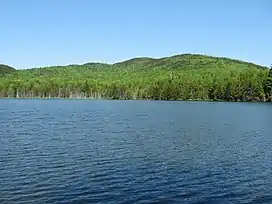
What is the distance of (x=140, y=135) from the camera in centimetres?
5369

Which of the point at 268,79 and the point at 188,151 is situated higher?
the point at 268,79

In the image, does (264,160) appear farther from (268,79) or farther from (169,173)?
(268,79)

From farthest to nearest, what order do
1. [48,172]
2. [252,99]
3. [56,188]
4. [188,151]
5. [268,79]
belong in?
[252,99] → [268,79] → [188,151] → [48,172] → [56,188]

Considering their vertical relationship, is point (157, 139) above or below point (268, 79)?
below

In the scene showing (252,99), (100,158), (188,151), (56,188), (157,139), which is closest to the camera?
(56,188)

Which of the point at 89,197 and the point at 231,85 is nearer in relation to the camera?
the point at 89,197

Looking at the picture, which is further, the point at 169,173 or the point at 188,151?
the point at 188,151

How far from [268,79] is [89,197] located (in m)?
166

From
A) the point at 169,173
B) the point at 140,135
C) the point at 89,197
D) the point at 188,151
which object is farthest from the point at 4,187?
the point at 140,135

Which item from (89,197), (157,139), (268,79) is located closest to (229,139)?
(157,139)

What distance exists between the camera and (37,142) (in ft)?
147

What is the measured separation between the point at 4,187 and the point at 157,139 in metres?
26.3

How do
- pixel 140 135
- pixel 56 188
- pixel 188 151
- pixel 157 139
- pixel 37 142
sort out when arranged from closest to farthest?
pixel 56 188, pixel 188 151, pixel 37 142, pixel 157 139, pixel 140 135

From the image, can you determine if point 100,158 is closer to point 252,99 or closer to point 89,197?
point 89,197
